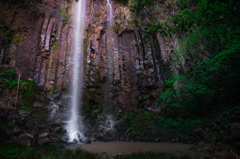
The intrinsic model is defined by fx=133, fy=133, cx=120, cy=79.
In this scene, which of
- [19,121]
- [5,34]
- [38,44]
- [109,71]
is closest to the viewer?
[19,121]

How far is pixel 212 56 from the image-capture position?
24.3 feet

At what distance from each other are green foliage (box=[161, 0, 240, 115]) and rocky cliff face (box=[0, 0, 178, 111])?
2995 millimetres

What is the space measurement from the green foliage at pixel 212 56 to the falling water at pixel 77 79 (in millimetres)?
6617

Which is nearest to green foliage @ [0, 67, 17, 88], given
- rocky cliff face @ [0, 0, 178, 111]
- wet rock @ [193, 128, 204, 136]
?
rocky cliff face @ [0, 0, 178, 111]

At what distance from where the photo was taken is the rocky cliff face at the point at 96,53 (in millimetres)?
11055

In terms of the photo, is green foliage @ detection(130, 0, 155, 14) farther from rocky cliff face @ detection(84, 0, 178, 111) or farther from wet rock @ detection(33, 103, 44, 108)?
wet rock @ detection(33, 103, 44, 108)

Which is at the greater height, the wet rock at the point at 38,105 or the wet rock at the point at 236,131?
the wet rock at the point at 38,105

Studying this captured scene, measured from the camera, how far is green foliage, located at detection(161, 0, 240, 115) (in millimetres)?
4852

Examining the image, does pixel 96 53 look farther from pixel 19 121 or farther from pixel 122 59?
pixel 19 121

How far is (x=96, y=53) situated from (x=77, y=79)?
3.13m

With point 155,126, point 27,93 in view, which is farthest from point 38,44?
point 155,126

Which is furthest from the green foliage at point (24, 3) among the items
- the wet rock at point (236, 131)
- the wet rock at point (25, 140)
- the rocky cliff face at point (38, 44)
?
the wet rock at point (236, 131)

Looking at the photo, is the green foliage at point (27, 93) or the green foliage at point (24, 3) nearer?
the green foliage at point (27, 93)

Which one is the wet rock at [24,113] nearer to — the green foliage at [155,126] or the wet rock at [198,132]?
the green foliage at [155,126]
